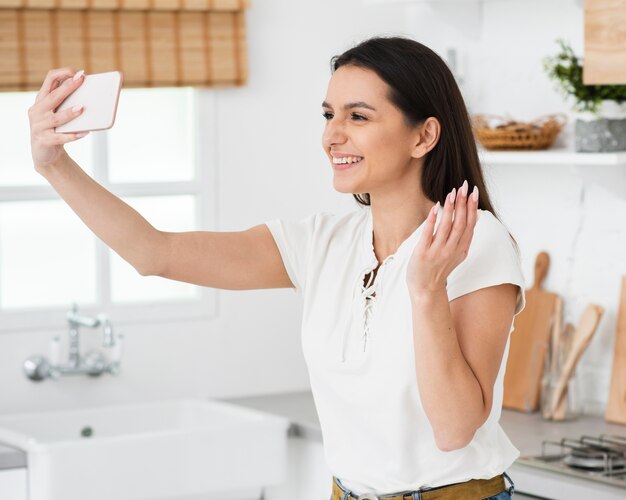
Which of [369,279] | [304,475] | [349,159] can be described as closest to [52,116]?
[349,159]

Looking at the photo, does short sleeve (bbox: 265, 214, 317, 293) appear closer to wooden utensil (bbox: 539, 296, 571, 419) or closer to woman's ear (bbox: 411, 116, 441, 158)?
woman's ear (bbox: 411, 116, 441, 158)

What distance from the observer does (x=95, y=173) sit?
3.23m

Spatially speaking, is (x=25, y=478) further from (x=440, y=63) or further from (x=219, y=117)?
(x=440, y=63)

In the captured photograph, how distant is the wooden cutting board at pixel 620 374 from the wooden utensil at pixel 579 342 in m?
0.06

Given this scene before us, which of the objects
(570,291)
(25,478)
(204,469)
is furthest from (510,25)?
(25,478)

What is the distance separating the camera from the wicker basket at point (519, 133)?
300cm

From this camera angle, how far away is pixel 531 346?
10.3 feet

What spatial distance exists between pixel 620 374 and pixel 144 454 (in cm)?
125

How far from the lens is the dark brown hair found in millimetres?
1729

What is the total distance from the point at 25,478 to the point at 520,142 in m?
1.52

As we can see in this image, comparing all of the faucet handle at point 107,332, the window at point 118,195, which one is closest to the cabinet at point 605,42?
the window at point 118,195

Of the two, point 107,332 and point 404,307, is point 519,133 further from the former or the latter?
point 404,307

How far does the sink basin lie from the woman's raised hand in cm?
117

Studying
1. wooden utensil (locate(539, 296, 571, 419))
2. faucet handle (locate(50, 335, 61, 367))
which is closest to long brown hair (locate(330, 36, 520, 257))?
wooden utensil (locate(539, 296, 571, 419))
